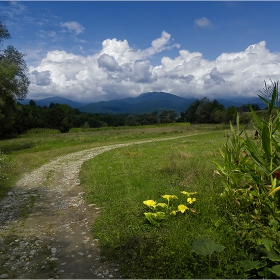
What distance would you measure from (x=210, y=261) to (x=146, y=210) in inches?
120

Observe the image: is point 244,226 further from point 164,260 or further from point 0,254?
point 0,254

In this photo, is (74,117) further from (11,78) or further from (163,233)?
(163,233)

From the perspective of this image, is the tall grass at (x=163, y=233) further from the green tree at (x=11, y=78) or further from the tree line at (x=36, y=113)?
the green tree at (x=11, y=78)

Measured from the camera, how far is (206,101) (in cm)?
12444

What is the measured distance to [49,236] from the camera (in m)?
6.86

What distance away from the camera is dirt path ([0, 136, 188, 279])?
525 centimetres

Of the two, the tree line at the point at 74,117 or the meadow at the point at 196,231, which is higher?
the tree line at the point at 74,117

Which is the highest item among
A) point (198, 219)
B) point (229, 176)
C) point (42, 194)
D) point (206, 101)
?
point (206, 101)

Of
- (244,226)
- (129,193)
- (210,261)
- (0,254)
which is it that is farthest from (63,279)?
(129,193)

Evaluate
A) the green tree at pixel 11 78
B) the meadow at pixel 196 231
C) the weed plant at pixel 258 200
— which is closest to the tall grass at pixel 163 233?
the meadow at pixel 196 231

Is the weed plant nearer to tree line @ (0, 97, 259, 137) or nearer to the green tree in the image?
the green tree

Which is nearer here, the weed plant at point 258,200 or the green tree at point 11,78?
the weed plant at point 258,200

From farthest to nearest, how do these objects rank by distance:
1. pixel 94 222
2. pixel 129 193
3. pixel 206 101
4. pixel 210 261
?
pixel 206 101 < pixel 129 193 < pixel 94 222 < pixel 210 261

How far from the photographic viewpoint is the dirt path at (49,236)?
525 cm
